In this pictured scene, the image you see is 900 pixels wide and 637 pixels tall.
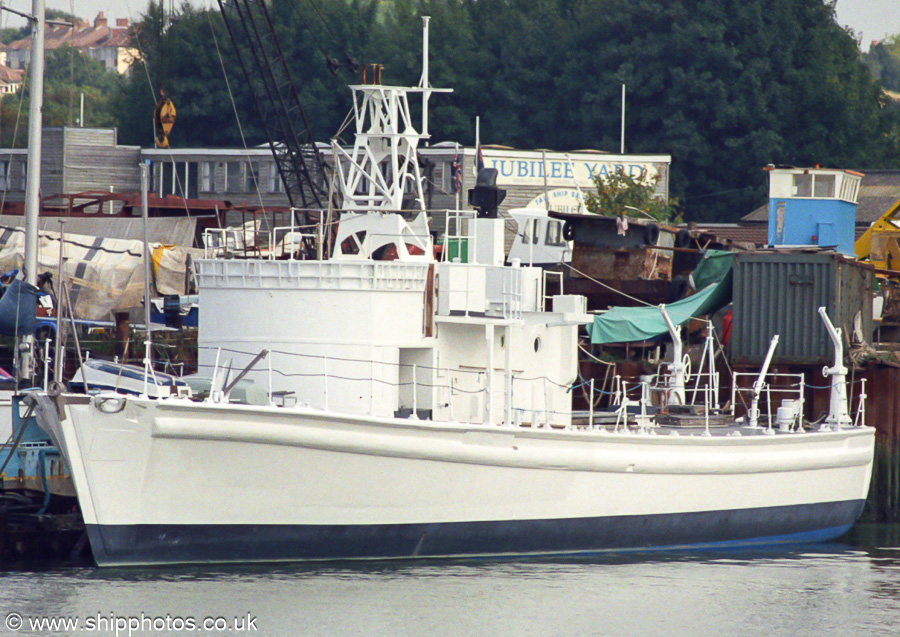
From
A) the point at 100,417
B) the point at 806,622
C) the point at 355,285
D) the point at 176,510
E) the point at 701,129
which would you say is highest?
the point at 701,129

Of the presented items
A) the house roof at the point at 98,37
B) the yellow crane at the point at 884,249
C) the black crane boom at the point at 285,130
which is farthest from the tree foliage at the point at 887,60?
the yellow crane at the point at 884,249

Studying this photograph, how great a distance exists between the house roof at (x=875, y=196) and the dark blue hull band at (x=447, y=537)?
24.5 metres

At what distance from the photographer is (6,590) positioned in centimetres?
1756

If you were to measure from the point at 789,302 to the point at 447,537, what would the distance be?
9315mm

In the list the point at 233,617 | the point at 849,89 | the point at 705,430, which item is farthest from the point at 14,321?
the point at 849,89

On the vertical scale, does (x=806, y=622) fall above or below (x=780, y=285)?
below

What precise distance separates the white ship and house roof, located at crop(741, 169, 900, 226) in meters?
25.1

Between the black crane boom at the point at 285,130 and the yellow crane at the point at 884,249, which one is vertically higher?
the black crane boom at the point at 285,130

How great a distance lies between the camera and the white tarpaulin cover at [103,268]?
33.0m

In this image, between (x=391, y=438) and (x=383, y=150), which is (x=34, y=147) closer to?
(x=383, y=150)

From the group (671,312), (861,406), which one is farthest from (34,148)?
(861,406)

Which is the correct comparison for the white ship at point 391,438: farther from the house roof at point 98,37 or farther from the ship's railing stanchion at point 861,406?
the house roof at point 98,37

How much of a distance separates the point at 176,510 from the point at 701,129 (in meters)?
44.7

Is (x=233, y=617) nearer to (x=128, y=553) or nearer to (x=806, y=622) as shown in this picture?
(x=128, y=553)
